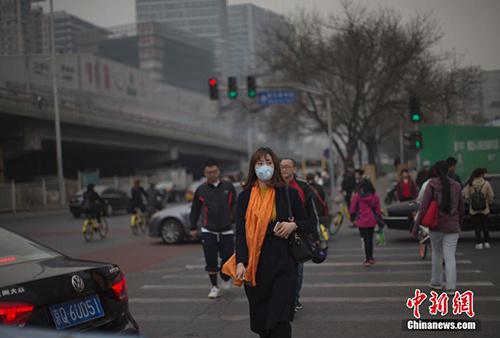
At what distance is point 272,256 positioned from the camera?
4863 mm

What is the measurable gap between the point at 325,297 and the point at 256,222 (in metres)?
3.79

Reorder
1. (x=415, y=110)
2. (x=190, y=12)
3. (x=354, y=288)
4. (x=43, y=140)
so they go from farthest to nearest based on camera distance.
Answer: (x=190, y=12) → (x=43, y=140) → (x=415, y=110) → (x=354, y=288)

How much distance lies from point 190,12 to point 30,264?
10903 cm

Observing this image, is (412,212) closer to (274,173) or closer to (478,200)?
(478,200)

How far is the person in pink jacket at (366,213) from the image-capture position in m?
10.9

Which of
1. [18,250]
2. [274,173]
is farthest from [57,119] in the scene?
[274,173]

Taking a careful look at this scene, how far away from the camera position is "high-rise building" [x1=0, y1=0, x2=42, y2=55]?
29.4 meters

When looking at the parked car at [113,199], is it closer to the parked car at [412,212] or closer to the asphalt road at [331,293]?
the asphalt road at [331,293]

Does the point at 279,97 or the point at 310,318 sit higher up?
the point at 279,97

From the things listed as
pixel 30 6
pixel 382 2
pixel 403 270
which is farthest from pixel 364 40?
pixel 403 270

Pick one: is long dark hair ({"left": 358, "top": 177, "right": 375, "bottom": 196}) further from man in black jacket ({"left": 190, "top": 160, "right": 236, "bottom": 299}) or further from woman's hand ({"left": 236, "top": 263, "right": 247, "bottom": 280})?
woman's hand ({"left": 236, "top": 263, "right": 247, "bottom": 280})

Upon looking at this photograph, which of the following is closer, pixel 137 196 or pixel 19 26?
pixel 137 196

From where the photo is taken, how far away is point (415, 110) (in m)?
25.1

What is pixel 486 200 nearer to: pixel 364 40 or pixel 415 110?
pixel 415 110
